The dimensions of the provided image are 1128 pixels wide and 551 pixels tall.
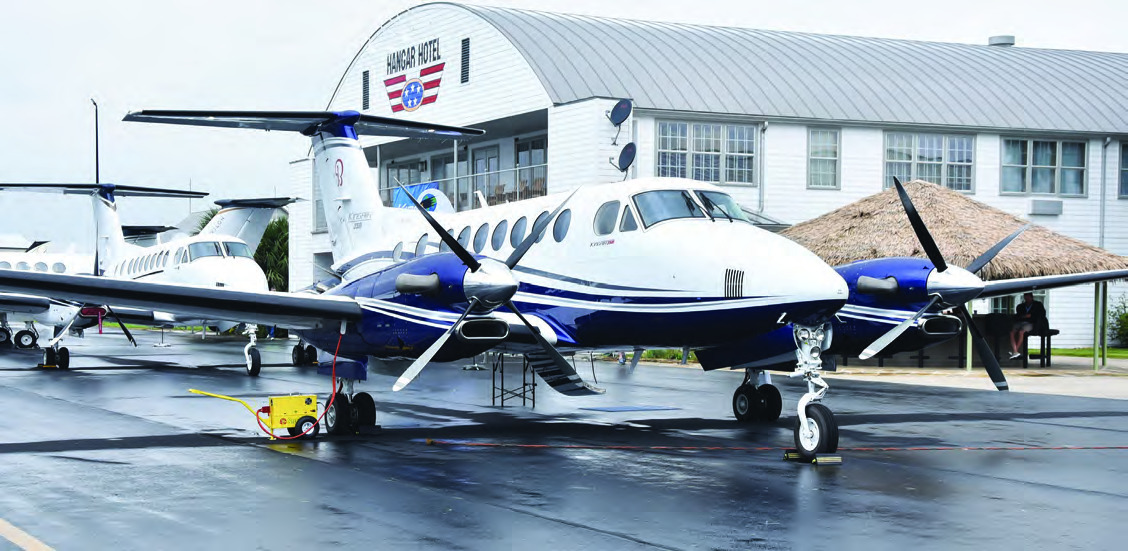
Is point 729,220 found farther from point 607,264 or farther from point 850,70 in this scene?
point 850,70

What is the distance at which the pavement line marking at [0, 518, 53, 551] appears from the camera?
23.5 feet

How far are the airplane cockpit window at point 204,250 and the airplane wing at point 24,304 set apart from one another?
4.03m

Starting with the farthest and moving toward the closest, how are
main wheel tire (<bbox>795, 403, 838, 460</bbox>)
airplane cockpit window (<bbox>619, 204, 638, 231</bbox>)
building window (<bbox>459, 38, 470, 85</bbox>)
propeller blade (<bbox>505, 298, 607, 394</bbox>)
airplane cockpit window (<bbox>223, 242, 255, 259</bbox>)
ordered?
building window (<bbox>459, 38, 470, 85</bbox>) → airplane cockpit window (<bbox>223, 242, 255, 259</bbox>) → airplane cockpit window (<bbox>619, 204, 638, 231</bbox>) → propeller blade (<bbox>505, 298, 607, 394</bbox>) → main wheel tire (<bbox>795, 403, 838, 460</bbox>)

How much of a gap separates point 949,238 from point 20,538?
2335cm

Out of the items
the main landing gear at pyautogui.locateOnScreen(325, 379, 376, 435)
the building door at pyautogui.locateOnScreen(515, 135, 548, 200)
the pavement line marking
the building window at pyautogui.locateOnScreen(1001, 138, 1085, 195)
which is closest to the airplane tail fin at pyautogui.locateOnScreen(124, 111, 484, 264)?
the main landing gear at pyautogui.locateOnScreen(325, 379, 376, 435)

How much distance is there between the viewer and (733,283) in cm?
1224

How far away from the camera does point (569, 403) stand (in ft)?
61.3

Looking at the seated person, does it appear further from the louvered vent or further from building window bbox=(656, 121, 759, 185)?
the louvered vent

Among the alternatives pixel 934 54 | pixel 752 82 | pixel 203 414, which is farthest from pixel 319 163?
pixel 934 54

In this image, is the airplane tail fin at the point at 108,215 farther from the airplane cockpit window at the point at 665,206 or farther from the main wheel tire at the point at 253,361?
the airplane cockpit window at the point at 665,206

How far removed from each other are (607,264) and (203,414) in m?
6.64

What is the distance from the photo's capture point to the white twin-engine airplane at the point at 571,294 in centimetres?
1208

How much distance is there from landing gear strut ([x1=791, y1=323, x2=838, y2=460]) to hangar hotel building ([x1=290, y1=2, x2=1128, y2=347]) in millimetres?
20176

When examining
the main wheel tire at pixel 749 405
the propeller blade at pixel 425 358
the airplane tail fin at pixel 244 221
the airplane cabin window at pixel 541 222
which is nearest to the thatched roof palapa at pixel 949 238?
the main wheel tire at pixel 749 405
